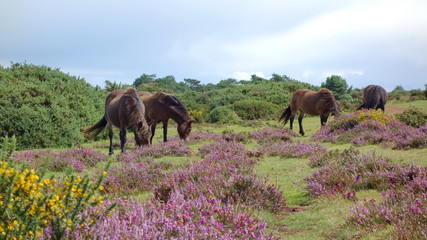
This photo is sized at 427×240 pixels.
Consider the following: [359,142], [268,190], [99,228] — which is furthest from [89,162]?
[359,142]

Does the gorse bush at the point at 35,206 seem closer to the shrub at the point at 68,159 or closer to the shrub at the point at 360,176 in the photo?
the shrub at the point at 360,176

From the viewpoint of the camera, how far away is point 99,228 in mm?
2910

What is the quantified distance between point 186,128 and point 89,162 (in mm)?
5267

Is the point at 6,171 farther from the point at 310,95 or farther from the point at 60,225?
the point at 310,95

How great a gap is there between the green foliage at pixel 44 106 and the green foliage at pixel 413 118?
14883 mm

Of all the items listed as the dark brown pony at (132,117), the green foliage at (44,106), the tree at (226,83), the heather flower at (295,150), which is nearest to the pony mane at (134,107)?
the dark brown pony at (132,117)

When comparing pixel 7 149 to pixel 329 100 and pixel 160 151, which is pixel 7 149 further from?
pixel 329 100

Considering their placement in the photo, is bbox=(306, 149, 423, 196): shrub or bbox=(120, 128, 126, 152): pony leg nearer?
bbox=(306, 149, 423, 196): shrub

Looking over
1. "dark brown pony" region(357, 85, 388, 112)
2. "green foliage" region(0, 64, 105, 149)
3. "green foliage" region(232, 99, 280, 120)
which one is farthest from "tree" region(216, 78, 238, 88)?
"green foliage" region(0, 64, 105, 149)

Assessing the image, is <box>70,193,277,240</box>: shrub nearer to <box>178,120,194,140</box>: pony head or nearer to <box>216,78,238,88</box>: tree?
<box>178,120,194,140</box>: pony head

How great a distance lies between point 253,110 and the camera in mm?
32719

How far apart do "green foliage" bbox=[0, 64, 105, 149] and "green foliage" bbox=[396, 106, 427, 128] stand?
48.8 ft

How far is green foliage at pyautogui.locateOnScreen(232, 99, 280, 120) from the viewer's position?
3206 centimetres

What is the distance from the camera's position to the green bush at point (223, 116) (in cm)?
2820
